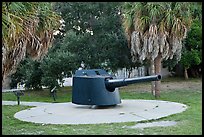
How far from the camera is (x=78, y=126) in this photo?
945cm

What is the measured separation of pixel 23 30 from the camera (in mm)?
6973

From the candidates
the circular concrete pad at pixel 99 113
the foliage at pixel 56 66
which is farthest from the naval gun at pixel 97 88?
A: the foliage at pixel 56 66

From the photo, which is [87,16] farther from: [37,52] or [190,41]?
[37,52]

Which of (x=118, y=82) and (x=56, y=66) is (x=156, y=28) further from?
(x=56, y=66)

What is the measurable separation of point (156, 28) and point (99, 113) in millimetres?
6041

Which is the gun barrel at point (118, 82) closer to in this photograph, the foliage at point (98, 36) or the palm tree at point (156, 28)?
the palm tree at point (156, 28)

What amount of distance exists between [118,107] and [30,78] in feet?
27.9

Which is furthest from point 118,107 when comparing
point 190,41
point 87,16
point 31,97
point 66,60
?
point 190,41

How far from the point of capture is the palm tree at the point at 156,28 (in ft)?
52.2

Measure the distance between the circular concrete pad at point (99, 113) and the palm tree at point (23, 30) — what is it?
8.88ft

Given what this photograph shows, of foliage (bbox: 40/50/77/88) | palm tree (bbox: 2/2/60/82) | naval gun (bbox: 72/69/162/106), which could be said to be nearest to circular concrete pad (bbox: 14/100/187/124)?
naval gun (bbox: 72/69/162/106)

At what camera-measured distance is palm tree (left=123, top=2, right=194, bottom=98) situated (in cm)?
1592

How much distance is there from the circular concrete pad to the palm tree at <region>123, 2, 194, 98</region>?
12.4 feet

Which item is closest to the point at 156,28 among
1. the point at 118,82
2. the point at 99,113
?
the point at 118,82
